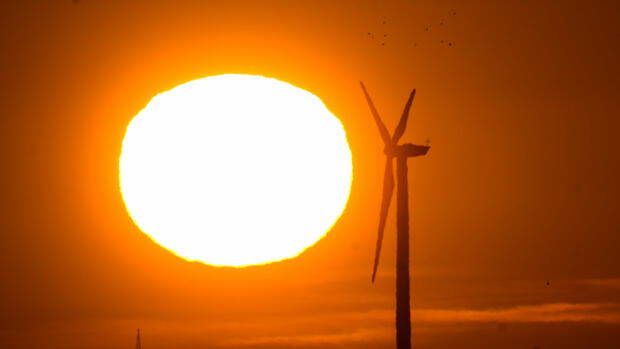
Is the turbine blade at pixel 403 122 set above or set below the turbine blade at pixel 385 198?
above

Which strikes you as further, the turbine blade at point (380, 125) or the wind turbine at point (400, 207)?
the turbine blade at point (380, 125)

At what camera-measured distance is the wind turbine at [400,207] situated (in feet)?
231

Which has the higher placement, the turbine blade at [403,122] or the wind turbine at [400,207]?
the turbine blade at [403,122]

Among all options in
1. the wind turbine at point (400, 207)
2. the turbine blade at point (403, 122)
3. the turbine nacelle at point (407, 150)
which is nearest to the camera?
the wind turbine at point (400, 207)

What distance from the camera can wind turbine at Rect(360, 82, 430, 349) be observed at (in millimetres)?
70375

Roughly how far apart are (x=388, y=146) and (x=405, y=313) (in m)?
14.4

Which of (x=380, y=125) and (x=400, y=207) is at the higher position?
(x=380, y=125)

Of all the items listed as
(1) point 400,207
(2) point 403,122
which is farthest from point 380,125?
(1) point 400,207

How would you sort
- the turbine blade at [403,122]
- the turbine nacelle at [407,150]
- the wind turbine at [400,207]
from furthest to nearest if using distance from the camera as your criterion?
1. the turbine blade at [403,122]
2. the turbine nacelle at [407,150]
3. the wind turbine at [400,207]

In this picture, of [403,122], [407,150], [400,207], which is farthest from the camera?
[403,122]

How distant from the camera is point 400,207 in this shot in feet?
240

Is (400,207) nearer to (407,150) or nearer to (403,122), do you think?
(407,150)

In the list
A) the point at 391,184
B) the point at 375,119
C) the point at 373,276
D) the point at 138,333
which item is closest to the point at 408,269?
the point at 373,276

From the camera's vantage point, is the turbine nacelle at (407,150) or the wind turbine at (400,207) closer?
the wind turbine at (400,207)
